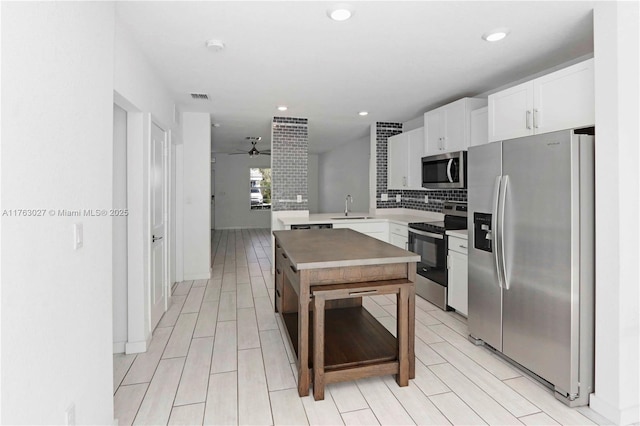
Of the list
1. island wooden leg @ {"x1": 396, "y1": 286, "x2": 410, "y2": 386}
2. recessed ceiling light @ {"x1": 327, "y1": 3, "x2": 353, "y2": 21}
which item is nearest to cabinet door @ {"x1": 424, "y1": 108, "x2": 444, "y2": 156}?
recessed ceiling light @ {"x1": 327, "y1": 3, "x2": 353, "y2": 21}

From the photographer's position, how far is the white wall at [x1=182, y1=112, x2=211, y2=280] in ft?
16.1

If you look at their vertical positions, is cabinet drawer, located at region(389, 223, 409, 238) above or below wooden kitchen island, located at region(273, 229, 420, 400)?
above

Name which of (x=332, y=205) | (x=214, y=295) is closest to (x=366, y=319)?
(x=214, y=295)

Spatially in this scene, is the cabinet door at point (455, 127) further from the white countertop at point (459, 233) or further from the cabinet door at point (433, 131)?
the white countertop at point (459, 233)

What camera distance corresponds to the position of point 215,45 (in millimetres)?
2584

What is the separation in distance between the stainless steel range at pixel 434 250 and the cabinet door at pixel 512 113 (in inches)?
41.2

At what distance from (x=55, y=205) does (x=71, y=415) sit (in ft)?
2.85

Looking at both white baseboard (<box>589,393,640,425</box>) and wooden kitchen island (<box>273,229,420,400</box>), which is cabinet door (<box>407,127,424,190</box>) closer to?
wooden kitchen island (<box>273,229,420,400</box>)

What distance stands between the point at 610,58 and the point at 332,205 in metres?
8.29

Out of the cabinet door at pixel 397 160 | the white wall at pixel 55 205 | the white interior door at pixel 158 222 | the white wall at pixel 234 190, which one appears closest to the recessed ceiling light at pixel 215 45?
the white wall at pixel 55 205

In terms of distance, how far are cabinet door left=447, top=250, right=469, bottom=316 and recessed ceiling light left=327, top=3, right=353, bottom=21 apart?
2.36 metres

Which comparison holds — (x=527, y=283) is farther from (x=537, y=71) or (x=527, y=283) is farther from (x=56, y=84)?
(x=56, y=84)

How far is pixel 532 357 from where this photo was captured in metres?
2.33

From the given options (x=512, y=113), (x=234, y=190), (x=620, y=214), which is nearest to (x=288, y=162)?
(x=512, y=113)
